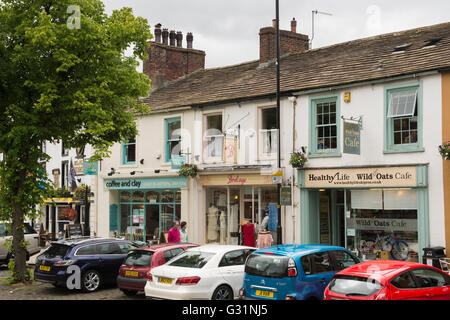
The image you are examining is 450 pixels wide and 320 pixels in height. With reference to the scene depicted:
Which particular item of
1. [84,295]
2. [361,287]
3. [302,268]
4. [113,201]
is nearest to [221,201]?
[113,201]

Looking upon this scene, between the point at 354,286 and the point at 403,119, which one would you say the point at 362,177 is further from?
the point at 354,286

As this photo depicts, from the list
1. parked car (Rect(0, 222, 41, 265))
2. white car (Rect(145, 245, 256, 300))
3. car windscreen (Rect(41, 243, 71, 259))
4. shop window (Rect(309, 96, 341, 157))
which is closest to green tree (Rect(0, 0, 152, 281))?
car windscreen (Rect(41, 243, 71, 259))

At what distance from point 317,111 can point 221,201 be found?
5933 mm

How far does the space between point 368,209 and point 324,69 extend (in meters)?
5.69

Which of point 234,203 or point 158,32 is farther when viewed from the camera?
point 158,32

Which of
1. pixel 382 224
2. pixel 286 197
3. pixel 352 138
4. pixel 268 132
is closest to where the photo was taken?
pixel 352 138

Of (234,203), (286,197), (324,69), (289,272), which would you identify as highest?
(324,69)

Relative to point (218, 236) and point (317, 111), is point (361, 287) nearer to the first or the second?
point (317, 111)

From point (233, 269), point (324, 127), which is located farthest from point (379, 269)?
point (324, 127)

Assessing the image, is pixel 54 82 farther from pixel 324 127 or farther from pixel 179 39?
pixel 179 39

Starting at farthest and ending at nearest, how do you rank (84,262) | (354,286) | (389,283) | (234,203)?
(234,203)
(84,262)
(354,286)
(389,283)

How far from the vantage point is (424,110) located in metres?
16.3

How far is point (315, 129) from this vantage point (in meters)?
19.0

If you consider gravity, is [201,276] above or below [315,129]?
below
